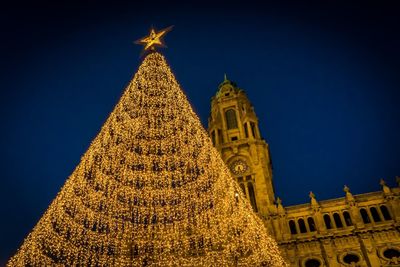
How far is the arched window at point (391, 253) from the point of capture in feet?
112

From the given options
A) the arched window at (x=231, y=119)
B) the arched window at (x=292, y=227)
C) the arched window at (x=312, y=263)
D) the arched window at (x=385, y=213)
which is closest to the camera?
the arched window at (x=312, y=263)

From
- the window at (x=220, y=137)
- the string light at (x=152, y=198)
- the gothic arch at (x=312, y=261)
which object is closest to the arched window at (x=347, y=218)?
the gothic arch at (x=312, y=261)

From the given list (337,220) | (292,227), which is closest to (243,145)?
(292,227)

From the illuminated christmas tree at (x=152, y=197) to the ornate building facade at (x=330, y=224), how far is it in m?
9.25

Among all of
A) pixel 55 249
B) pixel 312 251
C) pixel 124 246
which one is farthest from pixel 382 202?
pixel 55 249

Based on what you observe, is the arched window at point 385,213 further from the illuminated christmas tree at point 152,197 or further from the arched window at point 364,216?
the illuminated christmas tree at point 152,197

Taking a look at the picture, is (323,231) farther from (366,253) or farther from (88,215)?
(88,215)

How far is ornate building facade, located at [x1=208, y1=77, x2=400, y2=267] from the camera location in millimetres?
34781

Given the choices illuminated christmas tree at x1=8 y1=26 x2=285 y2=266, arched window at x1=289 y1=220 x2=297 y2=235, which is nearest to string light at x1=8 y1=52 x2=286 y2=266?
illuminated christmas tree at x1=8 y1=26 x2=285 y2=266

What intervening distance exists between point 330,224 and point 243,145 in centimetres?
1454

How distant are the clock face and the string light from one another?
11861 millimetres

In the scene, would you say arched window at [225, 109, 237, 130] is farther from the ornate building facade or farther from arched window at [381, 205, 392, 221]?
arched window at [381, 205, 392, 221]

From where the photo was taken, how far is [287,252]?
1420 inches

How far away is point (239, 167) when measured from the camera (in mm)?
45094
